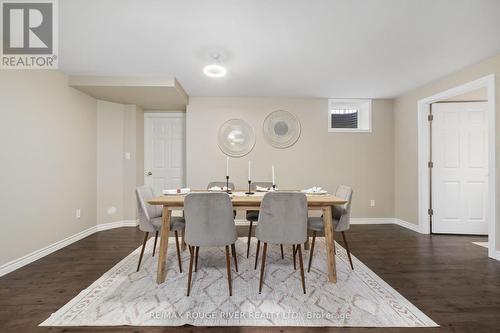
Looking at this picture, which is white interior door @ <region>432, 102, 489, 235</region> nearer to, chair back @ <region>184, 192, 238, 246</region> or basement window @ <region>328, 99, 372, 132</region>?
basement window @ <region>328, 99, 372, 132</region>

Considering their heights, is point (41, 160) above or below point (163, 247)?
above

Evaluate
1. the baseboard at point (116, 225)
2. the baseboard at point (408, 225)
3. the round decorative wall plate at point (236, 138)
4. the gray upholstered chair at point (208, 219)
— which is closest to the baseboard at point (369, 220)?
the baseboard at point (408, 225)

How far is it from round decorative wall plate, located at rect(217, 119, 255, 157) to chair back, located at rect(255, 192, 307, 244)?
7.70 feet

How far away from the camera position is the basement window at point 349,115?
4.20 m

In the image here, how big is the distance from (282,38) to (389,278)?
102 inches

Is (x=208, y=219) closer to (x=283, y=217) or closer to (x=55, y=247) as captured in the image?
(x=283, y=217)

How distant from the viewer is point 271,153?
163 inches

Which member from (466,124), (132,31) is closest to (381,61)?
(466,124)

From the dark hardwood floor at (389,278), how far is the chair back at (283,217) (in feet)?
2.08

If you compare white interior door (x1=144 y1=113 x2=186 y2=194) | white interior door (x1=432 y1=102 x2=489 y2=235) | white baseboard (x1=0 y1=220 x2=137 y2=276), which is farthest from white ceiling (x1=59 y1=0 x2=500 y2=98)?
white baseboard (x1=0 y1=220 x2=137 y2=276)

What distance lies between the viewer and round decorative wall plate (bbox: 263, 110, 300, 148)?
412 cm

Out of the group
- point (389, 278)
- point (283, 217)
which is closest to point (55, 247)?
point (283, 217)

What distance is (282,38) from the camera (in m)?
2.22

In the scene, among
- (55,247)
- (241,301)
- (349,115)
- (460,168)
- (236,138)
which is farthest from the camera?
(349,115)
